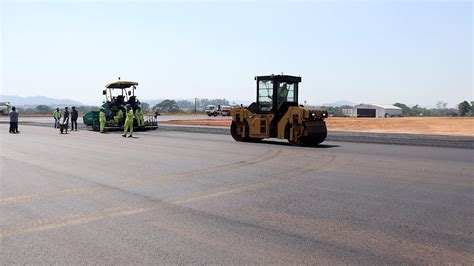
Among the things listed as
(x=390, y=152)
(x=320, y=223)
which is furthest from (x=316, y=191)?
(x=390, y=152)

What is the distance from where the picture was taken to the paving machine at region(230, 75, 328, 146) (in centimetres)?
1714

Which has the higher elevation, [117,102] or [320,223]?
[117,102]

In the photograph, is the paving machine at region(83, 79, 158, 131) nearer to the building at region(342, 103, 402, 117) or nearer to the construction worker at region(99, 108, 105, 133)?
the construction worker at region(99, 108, 105, 133)

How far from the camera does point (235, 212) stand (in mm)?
6258

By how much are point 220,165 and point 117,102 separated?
17895 millimetres

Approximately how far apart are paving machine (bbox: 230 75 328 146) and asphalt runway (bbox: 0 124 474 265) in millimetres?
5570

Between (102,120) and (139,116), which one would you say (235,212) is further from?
(139,116)

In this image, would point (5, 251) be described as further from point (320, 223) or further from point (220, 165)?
point (220, 165)

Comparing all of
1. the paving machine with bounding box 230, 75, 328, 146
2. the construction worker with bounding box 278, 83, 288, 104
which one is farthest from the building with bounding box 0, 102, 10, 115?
the construction worker with bounding box 278, 83, 288, 104

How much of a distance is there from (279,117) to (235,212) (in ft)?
40.7

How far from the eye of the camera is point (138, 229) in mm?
5395

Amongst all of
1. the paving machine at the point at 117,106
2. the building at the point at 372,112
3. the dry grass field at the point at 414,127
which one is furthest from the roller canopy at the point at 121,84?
the building at the point at 372,112

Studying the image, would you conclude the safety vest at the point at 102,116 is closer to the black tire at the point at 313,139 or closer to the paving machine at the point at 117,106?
the paving machine at the point at 117,106

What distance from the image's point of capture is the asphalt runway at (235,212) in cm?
456
